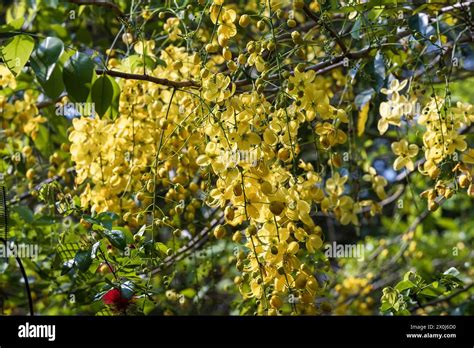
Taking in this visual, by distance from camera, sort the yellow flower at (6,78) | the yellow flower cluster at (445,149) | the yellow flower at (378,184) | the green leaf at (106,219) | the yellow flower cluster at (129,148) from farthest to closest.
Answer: the yellow flower at (378,184), the yellow flower at (6,78), the yellow flower cluster at (129,148), the yellow flower cluster at (445,149), the green leaf at (106,219)

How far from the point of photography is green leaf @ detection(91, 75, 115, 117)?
1.72 metres

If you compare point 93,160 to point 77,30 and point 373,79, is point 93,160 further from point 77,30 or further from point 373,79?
point 77,30

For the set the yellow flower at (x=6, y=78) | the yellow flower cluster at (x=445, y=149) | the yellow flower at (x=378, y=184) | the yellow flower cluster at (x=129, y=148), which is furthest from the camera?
the yellow flower at (x=378, y=184)

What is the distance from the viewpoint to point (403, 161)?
1.91 meters

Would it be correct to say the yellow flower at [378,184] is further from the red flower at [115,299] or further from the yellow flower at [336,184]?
the red flower at [115,299]

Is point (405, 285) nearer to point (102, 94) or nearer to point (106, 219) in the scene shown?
point (106, 219)

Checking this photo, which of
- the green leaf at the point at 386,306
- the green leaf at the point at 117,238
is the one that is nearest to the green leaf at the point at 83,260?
the green leaf at the point at 117,238

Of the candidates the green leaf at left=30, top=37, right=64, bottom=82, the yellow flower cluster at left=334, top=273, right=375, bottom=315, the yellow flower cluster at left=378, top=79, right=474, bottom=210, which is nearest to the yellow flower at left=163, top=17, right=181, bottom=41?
the green leaf at left=30, top=37, right=64, bottom=82

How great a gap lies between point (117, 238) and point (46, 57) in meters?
0.40

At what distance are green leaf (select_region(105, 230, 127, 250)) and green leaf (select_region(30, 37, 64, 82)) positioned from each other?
36cm

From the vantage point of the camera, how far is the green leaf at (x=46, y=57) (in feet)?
5.26

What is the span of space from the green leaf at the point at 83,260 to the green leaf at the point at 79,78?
34cm

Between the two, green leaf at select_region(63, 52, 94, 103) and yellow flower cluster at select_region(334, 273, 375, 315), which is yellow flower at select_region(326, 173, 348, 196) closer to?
green leaf at select_region(63, 52, 94, 103)
